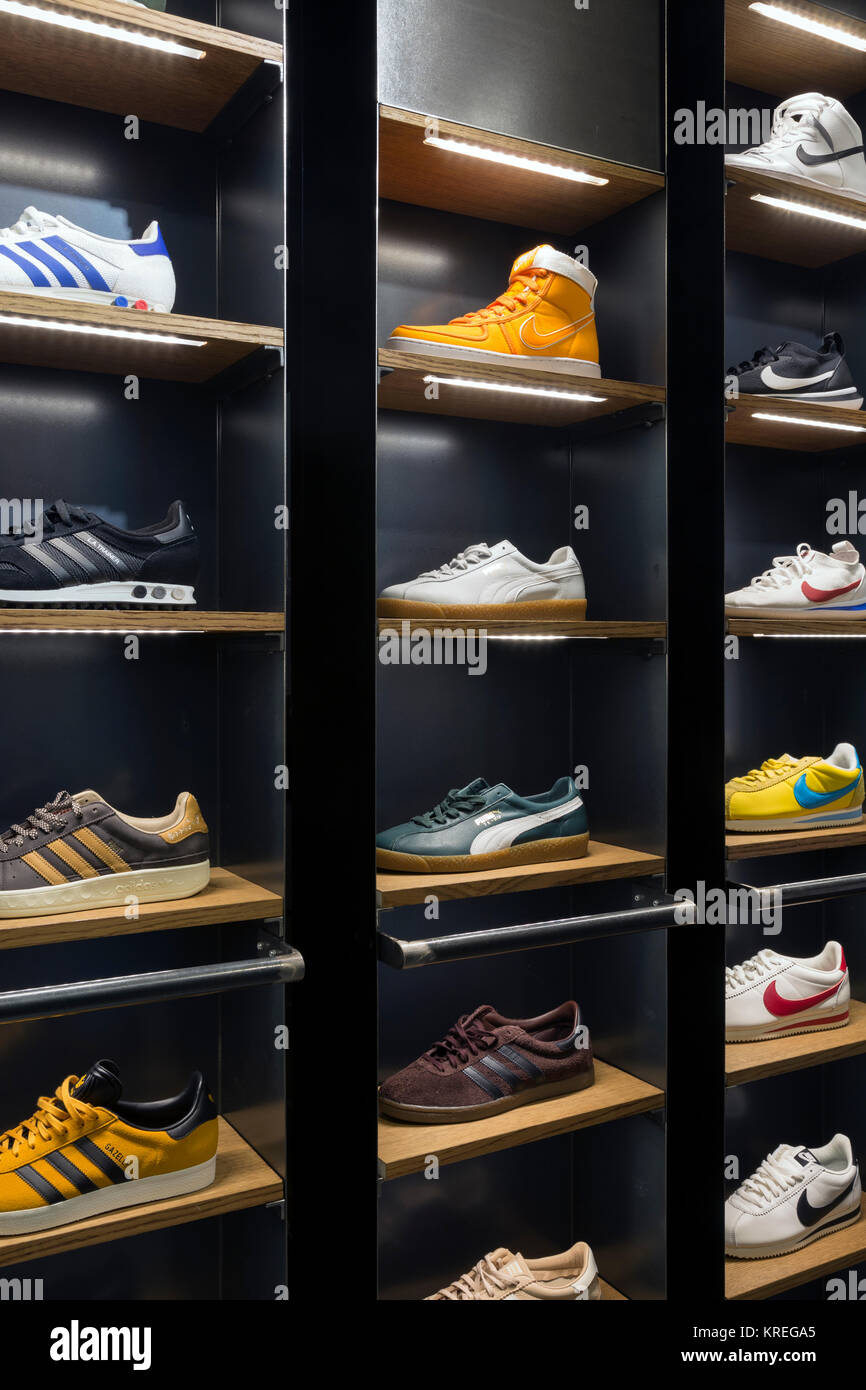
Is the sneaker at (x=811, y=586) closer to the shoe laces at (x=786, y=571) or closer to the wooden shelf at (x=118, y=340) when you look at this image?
the shoe laces at (x=786, y=571)

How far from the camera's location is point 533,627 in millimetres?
1898

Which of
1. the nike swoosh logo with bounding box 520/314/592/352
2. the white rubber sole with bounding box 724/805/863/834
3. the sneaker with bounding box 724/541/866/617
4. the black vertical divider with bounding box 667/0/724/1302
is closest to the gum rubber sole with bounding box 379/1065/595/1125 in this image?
the black vertical divider with bounding box 667/0/724/1302

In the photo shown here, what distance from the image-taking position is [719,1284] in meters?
2.06

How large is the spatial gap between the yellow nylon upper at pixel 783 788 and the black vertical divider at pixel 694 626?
175 millimetres

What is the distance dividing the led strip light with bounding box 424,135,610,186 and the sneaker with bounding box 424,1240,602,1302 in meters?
2.07

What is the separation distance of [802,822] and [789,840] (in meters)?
0.11

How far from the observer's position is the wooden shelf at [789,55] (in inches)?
86.3

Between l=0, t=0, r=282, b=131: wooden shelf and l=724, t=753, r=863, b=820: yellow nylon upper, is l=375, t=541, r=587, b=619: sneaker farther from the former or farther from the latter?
l=0, t=0, r=282, b=131: wooden shelf

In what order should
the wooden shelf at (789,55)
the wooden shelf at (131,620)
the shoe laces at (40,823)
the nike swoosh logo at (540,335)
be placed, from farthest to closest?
the wooden shelf at (789,55) < the nike swoosh logo at (540,335) < the shoe laces at (40,823) < the wooden shelf at (131,620)

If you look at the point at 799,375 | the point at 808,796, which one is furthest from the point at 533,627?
the point at 799,375

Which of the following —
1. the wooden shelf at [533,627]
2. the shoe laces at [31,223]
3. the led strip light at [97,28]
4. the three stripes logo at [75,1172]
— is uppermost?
the led strip light at [97,28]

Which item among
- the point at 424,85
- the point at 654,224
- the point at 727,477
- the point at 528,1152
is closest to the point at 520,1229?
the point at 528,1152

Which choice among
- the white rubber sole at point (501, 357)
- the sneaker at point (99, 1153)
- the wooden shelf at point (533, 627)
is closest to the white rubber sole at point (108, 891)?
the sneaker at point (99, 1153)

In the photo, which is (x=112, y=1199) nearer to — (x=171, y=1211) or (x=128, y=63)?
(x=171, y=1211)
